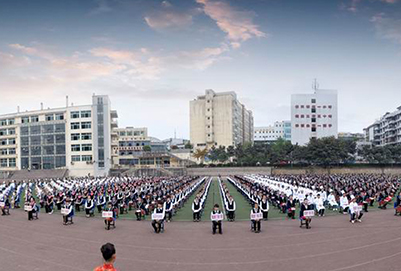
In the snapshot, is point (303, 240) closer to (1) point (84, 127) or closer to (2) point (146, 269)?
(2) point (146, 269)

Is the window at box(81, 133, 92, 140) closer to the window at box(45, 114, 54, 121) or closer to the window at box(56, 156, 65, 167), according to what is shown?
the window at box(56, 156, 65, 167)

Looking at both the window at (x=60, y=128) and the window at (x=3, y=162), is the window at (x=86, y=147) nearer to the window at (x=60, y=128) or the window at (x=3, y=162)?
the window at (x=60, y=128)

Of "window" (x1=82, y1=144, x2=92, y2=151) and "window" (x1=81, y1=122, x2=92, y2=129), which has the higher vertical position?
"window" (x1=81, y1=122, x2=92, y2=129)

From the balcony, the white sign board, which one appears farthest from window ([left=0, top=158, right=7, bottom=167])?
the white sign board

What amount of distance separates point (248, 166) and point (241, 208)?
165ft

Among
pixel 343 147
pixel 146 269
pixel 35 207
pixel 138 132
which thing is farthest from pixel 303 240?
pixel 138 132

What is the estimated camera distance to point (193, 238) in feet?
45.4

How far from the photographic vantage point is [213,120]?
105 m

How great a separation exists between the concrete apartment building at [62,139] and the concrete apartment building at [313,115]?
44.4 meters

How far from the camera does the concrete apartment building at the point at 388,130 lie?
3548 inches

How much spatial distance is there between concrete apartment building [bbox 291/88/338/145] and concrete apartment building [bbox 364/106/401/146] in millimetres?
13779

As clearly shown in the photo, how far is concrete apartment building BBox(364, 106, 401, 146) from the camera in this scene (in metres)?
90.1

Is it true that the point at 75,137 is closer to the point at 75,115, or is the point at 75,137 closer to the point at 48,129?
the point at 75,115

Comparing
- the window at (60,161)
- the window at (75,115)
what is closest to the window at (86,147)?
the window at (60,161)
